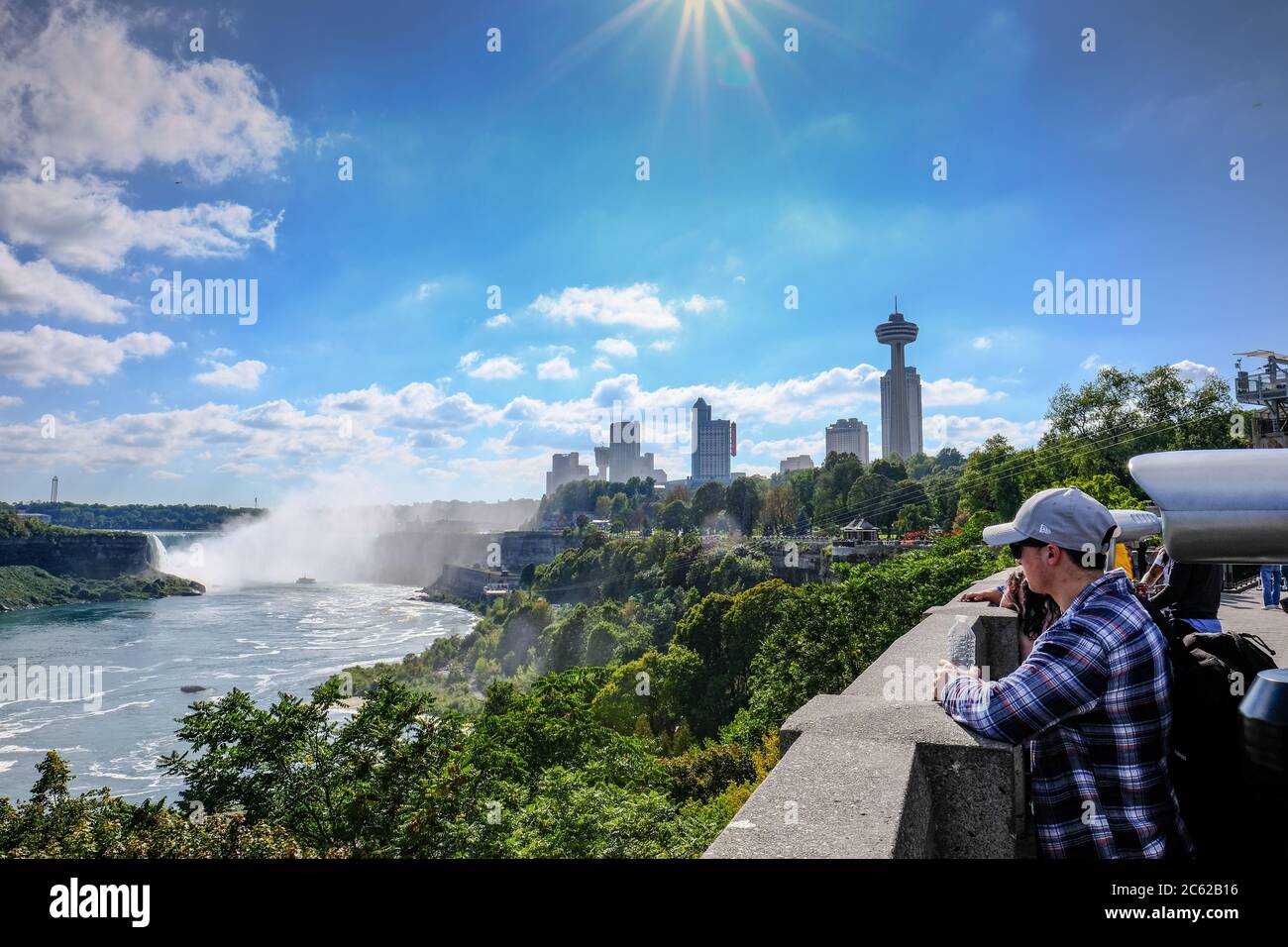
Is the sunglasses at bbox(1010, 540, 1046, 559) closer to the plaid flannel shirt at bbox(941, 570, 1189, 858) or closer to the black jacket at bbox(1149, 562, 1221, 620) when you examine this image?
the plaid flannel shirt at bbox(941, 570, 1189, 858)

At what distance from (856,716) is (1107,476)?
29.5m

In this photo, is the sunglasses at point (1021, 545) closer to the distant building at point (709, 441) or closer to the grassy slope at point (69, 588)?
the grassy slope at point (69, 588)

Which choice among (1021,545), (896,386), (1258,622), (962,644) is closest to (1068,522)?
(1021,545)

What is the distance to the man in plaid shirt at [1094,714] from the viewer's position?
1854mm

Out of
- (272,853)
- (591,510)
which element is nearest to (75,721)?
(272,853)

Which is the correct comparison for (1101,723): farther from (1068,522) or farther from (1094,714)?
(1068,522)

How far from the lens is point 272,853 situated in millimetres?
10117

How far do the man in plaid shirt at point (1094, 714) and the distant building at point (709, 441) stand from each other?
601 feet

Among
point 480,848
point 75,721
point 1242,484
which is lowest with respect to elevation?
point 75,721

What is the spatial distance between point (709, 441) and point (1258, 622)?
184809 millimetres

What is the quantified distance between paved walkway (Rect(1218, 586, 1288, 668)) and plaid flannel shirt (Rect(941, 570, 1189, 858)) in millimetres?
5354

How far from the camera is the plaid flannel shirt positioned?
1853 millimetres
